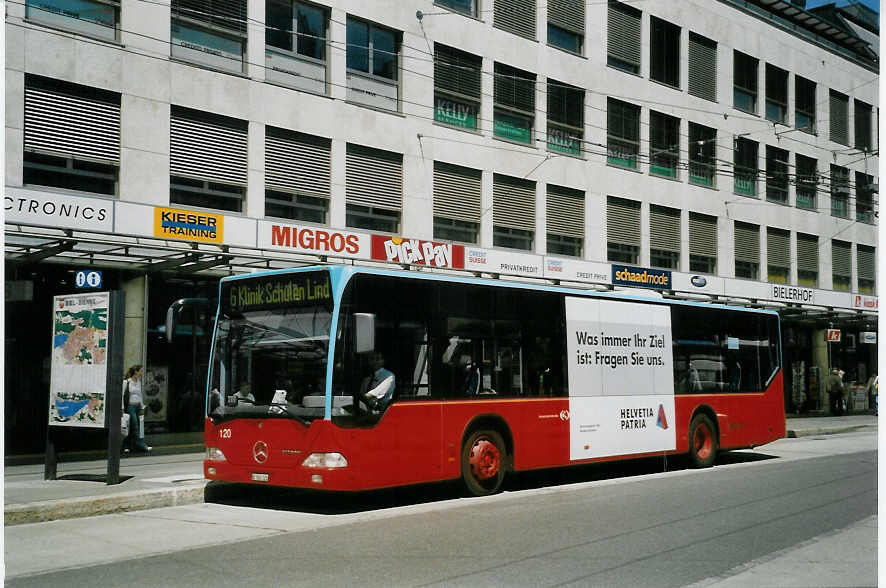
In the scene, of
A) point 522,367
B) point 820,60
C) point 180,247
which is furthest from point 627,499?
point 820,60

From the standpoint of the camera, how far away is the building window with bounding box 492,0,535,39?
88.7 ft

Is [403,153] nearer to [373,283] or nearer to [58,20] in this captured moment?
[58,20]

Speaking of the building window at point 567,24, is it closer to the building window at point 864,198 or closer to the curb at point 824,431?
the curb at point 824,431

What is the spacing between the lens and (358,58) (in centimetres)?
2377

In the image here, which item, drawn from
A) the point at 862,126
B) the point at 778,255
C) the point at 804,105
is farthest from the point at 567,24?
the point at 862,126

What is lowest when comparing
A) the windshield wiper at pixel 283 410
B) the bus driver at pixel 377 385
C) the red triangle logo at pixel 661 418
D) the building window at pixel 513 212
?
the red triangle logo at pixel 661 418

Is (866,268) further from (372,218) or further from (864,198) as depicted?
(372,218)

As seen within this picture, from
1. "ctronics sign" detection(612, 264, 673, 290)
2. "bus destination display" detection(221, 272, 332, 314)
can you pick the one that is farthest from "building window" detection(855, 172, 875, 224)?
"bus destination display" detection(221, 272, 332, 314)

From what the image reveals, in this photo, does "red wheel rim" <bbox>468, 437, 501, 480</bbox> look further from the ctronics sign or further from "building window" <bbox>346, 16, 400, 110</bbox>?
the ctronics sign

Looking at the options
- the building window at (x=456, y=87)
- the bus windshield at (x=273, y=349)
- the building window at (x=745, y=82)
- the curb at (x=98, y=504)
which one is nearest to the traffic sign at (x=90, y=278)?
the bus windshield at (x=273, y=349)

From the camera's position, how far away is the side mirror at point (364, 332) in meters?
11.3

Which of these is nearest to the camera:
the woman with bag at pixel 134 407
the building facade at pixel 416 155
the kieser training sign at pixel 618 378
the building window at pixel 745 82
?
the kieser training sign at pixel 618 378

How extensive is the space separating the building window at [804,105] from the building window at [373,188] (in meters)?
20.4

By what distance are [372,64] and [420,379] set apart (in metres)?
13.2
